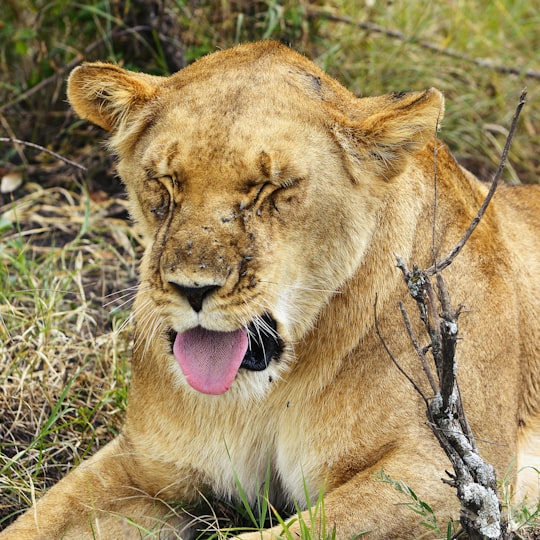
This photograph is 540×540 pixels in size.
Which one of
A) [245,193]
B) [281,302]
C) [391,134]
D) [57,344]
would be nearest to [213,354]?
[281,302]

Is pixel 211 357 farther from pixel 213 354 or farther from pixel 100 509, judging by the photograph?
pixel 100 509

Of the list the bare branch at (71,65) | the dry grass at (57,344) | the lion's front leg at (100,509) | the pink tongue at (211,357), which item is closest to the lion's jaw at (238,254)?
the pink tongue at (211,357)

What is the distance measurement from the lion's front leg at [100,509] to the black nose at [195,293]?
85 centimetres

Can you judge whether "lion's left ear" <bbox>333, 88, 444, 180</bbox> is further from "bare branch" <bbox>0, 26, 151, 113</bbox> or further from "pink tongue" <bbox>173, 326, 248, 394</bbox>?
"bare branch" <bbox>0, 26, 151, 113</bbox>

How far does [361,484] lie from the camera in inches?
112

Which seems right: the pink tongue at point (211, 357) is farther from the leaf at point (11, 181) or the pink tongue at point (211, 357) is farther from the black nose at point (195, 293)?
the leaf at point (11, 181)

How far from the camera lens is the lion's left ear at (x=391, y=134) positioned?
2764 mm

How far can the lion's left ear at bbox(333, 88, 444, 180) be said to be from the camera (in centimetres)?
276

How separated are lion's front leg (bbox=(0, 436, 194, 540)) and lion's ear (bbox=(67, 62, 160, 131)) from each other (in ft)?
3.38

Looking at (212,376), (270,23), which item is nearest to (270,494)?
(212,376)

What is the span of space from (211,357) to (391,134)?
765 millimetres

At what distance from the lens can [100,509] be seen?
3.18 metres

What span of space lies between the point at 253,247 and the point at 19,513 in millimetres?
1358

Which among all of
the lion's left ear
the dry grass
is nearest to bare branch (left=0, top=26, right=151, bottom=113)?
the dry grass
